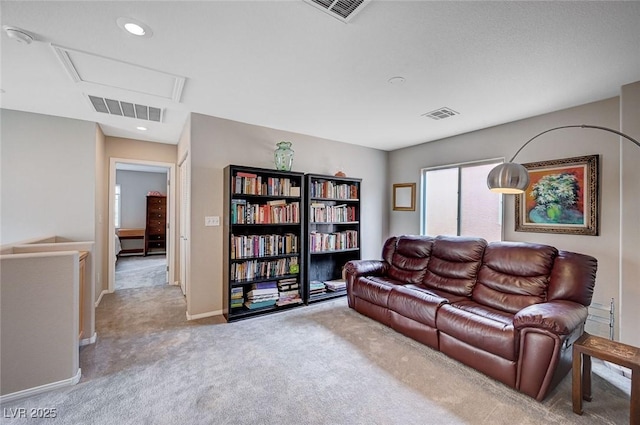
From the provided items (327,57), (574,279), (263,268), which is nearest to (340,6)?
(327,57)

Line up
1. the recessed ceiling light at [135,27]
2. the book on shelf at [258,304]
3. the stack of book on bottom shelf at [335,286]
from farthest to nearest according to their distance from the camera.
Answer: the stack of book on bottom shelf at [335,286] < the book on shelf at [258,304] < the recessed ceiling light at [135,27]

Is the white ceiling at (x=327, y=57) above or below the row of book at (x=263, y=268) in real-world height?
above

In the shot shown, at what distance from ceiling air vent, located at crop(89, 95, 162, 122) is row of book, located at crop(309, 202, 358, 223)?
7.34 feet

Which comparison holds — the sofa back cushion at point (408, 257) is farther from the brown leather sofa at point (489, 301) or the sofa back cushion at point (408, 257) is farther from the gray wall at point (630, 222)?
the gray wall at point (630, 222)

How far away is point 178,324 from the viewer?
3.12m

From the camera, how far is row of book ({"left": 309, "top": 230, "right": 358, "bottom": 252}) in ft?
13.0

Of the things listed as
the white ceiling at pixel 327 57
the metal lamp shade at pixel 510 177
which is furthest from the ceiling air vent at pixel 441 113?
the metal lamp shade at pixel 510 177

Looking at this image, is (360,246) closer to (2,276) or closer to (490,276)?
(490,276)

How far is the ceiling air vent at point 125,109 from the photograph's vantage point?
112 inches

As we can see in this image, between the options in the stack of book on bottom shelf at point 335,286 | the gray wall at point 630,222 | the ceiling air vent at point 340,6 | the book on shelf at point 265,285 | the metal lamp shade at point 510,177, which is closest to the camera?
the ceiling air vent at point 340,6

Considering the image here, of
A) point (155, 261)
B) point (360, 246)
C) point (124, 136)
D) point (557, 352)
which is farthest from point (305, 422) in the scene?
point (155, 261)

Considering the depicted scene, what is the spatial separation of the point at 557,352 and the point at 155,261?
761 cm

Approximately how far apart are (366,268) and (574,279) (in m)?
2.01

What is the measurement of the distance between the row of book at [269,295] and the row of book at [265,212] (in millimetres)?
826
